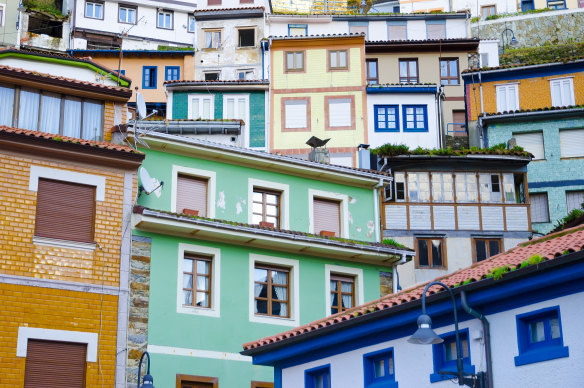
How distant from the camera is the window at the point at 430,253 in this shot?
147ft

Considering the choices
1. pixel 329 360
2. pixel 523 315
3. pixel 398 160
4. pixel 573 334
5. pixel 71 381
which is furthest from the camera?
pixel 398 160

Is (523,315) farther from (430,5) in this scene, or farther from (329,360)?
(430,5)

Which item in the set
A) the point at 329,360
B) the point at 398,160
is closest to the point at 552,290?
the point at 329,360

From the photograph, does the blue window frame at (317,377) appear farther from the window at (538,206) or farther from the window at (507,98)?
the window at (507,98)

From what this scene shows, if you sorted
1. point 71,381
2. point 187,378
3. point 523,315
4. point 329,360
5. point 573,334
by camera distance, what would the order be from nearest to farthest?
point 573,334 < point 523,315 < point 329,360 < point 71,381 < point 187,378

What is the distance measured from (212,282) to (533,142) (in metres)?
26.3

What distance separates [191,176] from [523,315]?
1630cm

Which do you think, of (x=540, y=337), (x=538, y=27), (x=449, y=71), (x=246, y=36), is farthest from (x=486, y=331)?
(x=538, y=27)

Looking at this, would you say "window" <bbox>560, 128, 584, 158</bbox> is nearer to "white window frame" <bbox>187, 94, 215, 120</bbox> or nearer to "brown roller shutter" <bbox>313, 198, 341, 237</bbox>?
"white window frame" <bbox>187, 94, 215, 120</bbox>

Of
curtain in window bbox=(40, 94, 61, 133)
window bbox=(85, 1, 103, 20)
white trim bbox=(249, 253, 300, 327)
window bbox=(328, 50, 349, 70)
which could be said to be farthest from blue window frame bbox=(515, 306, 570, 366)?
window bbox=(85, 1, 103, 20)

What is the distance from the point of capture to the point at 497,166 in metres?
46.5

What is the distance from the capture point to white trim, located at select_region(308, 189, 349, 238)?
33844 millimetres

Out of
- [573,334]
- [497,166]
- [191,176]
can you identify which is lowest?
[573,334]

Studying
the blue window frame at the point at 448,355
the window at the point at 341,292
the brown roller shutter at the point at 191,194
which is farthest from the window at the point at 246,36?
the blue window frame at the point at 448,355
